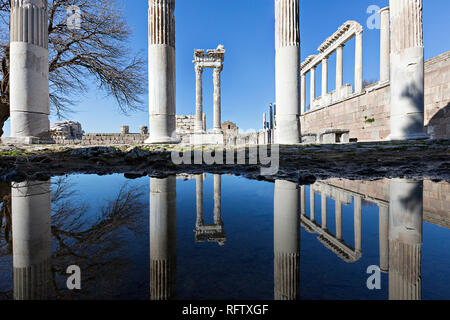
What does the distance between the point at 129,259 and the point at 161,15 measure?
9237 millimetres

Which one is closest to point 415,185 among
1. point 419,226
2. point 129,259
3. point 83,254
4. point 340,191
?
point 340,191

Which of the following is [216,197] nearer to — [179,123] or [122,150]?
[122,150]

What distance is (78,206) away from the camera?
2.79m

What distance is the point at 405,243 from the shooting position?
67.4 inches

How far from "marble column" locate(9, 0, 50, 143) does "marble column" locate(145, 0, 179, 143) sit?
3927 millimetres

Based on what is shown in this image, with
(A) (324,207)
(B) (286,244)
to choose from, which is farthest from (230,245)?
(A) (324,207)

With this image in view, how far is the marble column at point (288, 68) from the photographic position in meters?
8.48

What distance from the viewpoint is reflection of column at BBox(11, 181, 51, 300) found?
3.89 ft

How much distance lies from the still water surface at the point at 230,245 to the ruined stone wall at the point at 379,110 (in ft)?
31.1

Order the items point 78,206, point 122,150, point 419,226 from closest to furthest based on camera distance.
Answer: point 419,226, point 78,206, point 122,150

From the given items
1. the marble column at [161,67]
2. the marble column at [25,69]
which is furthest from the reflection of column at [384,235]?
the marble column at [25,69]

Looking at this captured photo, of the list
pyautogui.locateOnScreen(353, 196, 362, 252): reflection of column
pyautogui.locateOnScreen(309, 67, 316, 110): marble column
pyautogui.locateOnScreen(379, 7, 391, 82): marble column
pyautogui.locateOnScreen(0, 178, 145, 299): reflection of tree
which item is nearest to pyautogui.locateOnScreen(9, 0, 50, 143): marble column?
pyautogui.locateOnScreen(0, 178, 145, 299): reflection of tree

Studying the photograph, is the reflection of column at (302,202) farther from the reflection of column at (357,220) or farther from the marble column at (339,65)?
the marble column at (339,65)

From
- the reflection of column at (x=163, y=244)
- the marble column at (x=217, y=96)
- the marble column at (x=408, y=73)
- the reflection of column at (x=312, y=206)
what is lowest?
the reflection of column at (x=163, y=244)
